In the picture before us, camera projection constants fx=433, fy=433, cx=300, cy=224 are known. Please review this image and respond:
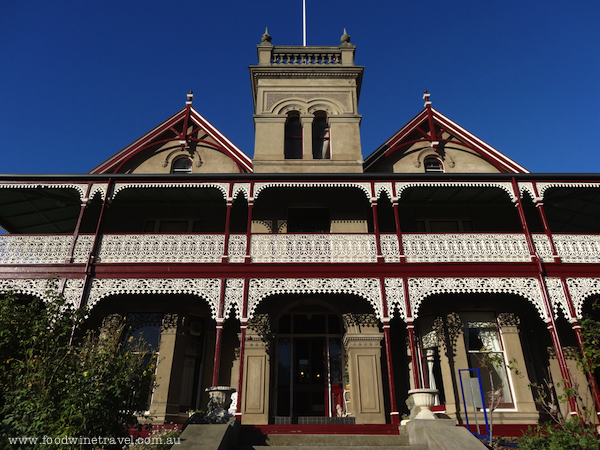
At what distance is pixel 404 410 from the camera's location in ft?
45.1

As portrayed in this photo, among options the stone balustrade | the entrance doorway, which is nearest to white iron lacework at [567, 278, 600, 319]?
the entrance doorway

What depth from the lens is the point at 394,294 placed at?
1258cm

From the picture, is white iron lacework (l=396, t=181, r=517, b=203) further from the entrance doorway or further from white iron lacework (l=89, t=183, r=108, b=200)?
white iron lacework (l=89, t=183, r=108, b=200)

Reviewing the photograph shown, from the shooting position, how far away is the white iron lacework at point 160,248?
13055 millimetres

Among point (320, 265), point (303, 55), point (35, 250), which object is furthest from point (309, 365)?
point (303, 55)

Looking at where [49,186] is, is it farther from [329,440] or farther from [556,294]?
[556,294]

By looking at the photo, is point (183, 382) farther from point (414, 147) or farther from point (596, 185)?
point (596, 185)

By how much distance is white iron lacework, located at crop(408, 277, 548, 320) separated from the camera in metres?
12.6

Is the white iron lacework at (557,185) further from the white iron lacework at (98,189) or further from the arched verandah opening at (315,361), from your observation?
the white iron lacework at (98,189)

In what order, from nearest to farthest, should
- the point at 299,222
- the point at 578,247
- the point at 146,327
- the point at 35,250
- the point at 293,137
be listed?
the point at 35,250
the point at 578,247
the point at 146,327
the point at 299,222
the point at 293,137

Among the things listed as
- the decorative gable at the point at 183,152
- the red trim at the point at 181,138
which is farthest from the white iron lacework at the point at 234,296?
the decorative gable at the point at 183,152

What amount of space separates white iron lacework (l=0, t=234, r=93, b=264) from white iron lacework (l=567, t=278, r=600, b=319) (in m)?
14.4

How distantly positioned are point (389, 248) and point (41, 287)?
10.3 metres

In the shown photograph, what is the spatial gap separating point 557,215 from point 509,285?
21.6 ft
